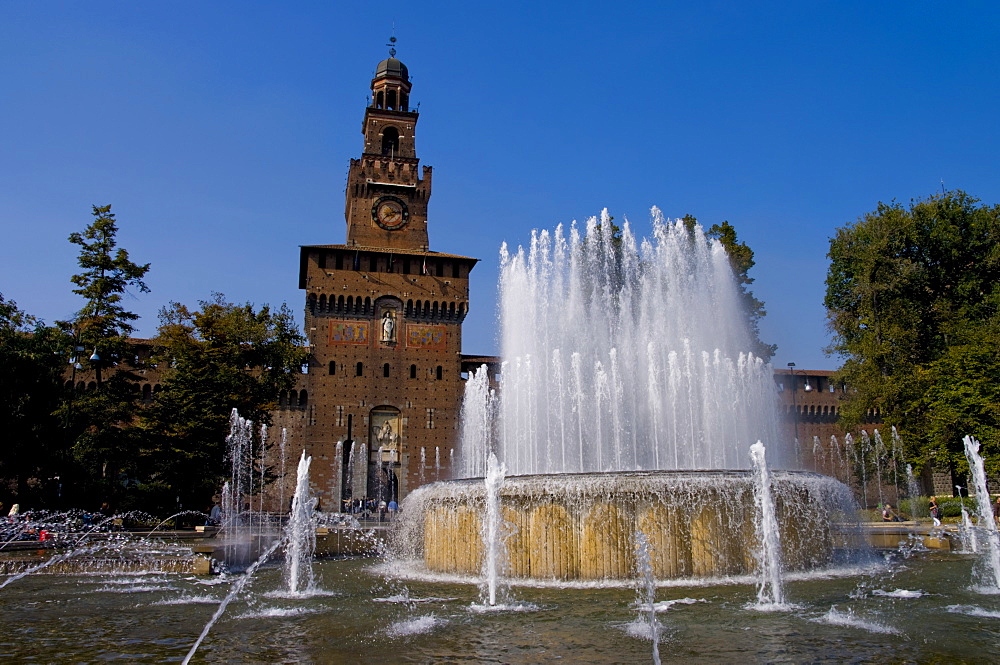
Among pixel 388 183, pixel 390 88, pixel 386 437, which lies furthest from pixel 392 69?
pixel 386 437

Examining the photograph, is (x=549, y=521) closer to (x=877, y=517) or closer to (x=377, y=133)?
(x=877, y=517)

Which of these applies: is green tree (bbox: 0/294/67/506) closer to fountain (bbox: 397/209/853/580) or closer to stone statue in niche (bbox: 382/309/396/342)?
fountain (bbox: 397/209/853/580)

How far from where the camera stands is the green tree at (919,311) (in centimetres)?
2191

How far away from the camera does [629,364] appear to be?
16922mm

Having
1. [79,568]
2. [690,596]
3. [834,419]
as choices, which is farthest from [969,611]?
[834,419]

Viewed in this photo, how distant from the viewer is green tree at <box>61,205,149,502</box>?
1914 cm

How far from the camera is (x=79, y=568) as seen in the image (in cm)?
1072

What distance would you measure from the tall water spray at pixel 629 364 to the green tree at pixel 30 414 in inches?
479

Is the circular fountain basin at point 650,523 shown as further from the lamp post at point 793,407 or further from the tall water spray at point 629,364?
the lamp post at point 793,407

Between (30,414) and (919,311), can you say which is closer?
(30,414)

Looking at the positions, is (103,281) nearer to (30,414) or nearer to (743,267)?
(30,414)

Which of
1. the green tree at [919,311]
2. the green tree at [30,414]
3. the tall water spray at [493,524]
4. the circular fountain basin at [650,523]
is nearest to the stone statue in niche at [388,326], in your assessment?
the green tree at [30,414]

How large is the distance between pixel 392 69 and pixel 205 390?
23.8m

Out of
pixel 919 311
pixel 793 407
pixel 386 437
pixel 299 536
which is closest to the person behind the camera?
pixel 299 536
